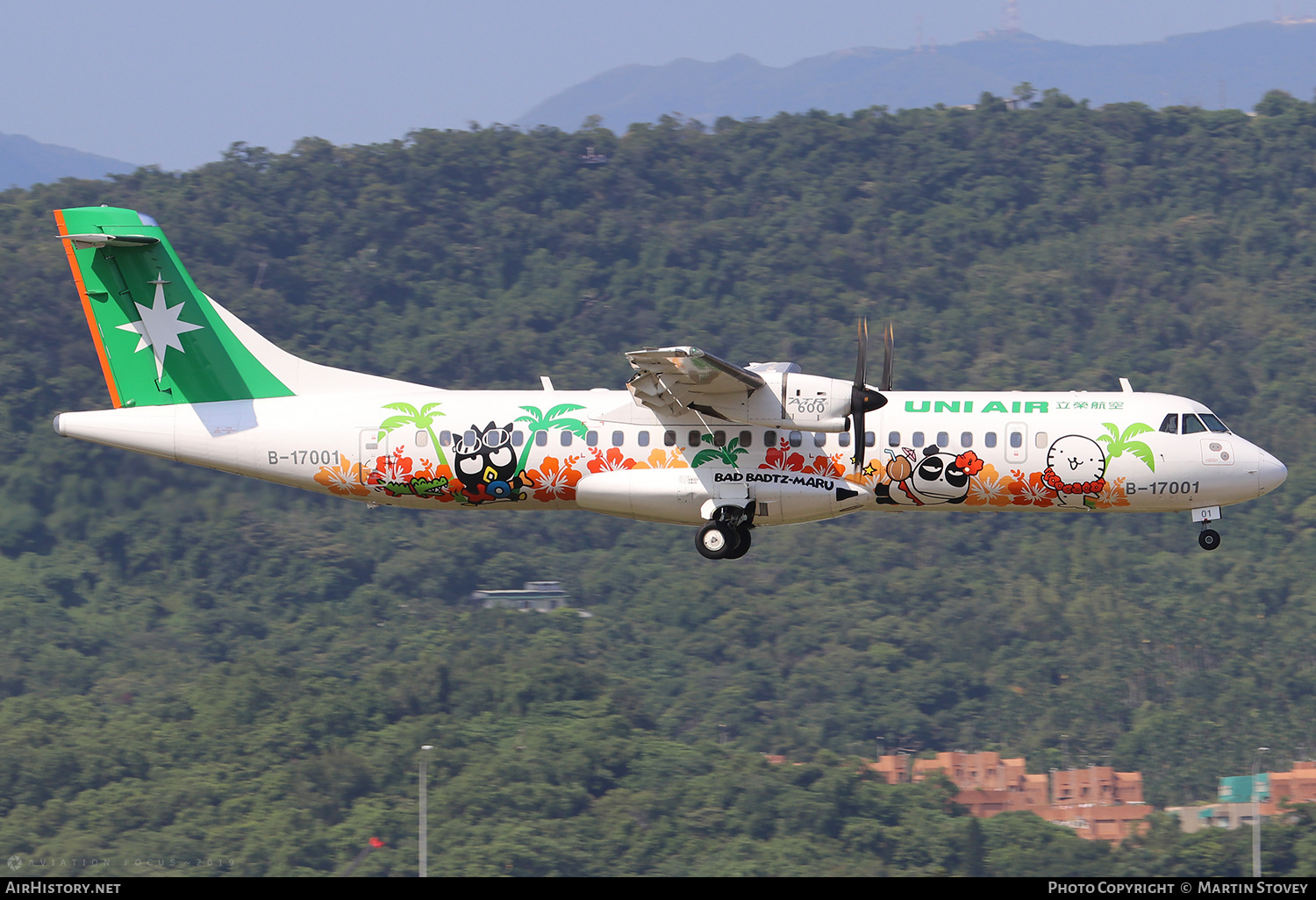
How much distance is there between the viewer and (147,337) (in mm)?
29438

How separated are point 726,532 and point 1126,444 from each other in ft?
23.1

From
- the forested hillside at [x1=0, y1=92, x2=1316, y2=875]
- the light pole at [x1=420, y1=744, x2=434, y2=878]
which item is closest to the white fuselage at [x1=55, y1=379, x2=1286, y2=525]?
the light pole at [x1=420, y1=744, x2=434, y2=878]

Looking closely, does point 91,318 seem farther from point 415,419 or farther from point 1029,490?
point 1029,490

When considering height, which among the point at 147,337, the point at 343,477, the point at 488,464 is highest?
the point at 147,337

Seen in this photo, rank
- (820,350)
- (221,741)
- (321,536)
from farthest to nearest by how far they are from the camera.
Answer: (820,350), (321,536), (221,741)

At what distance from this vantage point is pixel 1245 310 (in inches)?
4855

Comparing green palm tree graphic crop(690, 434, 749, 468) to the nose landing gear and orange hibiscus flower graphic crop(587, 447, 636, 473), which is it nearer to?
orange hibiscus flower graphic crop(587, 447, 636, 473)

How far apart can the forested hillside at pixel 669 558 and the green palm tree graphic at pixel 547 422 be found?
3535 centimetres

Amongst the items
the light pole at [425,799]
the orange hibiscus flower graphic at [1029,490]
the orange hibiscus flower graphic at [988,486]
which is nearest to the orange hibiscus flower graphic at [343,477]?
the orange hibiscus flower graphic at [988,486]

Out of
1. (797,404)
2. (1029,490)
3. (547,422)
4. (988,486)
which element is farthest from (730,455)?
(1029,490)

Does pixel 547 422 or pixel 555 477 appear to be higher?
pixel 547 422
